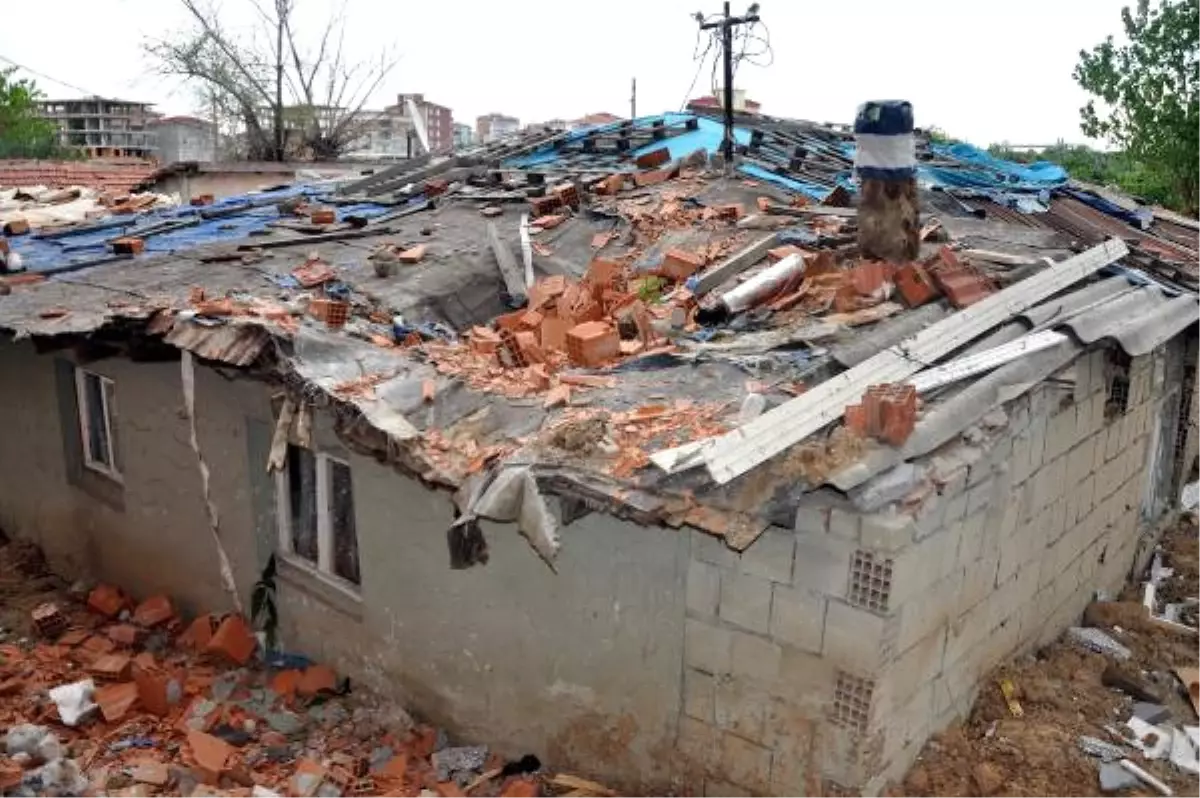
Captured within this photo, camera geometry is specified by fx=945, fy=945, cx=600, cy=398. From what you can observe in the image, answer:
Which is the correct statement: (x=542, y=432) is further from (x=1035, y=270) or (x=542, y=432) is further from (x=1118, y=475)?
(x=1118, y=475)

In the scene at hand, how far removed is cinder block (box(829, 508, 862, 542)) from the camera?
4711 mm

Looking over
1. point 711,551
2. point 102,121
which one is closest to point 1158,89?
point 711,551

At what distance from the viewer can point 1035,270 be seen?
22.2 ft

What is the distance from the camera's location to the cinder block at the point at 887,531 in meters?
4.58

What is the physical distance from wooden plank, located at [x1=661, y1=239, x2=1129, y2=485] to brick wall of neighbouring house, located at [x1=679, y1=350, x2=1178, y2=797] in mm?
474

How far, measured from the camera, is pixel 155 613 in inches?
336

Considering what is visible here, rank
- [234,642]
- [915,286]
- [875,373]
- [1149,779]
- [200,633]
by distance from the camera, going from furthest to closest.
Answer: [200,633] < [234,642] < [915,286] < [1149,779] < [875,373]

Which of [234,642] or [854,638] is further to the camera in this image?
[234,642]

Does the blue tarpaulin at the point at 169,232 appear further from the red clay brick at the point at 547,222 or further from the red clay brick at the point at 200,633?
the red clay brick at the point at 200,633

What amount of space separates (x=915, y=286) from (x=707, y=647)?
2.86m

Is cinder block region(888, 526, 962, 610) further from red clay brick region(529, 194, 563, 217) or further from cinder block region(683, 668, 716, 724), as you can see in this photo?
red clay brick region(529, 194, 563, 217)

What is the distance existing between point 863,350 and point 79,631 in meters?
7.24

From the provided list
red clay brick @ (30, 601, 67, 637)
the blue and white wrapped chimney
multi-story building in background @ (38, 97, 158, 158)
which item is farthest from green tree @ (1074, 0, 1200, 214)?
multi-story building in background @ (38, 97, 158, 158)

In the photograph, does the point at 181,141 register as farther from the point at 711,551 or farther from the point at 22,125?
the point at 711,551
